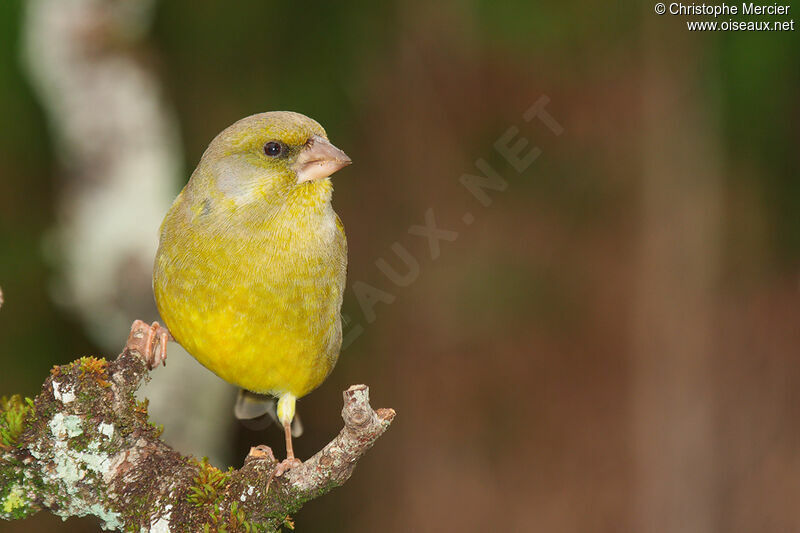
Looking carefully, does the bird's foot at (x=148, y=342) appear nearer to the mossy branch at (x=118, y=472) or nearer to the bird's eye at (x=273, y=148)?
the mossy branch at (x=118, y=472)

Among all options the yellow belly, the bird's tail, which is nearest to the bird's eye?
the yellow belly

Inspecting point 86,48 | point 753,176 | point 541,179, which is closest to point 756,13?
point 753,176

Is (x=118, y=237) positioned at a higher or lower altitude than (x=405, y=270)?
higher

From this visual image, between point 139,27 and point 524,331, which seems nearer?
point 139,27

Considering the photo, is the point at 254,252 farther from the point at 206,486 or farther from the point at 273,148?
the point at 206,486

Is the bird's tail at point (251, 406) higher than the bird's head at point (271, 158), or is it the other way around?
the bird's head at point (271, 158)

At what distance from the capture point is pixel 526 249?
7770 millimetres

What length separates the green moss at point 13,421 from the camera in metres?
3.11

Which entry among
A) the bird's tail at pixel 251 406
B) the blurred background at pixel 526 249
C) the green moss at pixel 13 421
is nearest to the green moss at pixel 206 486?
the green moss at pixel 13 421

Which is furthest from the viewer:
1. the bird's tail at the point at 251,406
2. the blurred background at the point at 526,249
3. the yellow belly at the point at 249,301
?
the blurred background at the point at 526,249

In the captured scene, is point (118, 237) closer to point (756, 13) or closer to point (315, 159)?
point (315, 159)

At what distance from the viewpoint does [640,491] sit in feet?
25.5

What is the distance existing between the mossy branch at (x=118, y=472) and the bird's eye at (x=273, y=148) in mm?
841

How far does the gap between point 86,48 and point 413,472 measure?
447 centimetres
